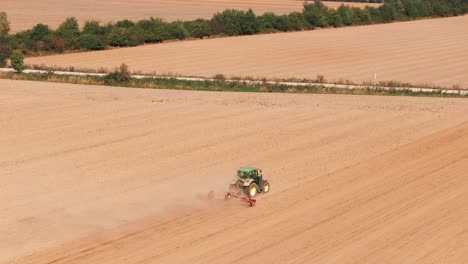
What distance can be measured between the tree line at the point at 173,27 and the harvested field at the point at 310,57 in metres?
3.02

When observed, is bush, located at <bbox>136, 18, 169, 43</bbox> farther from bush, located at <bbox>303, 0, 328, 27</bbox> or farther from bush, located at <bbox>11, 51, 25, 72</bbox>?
bush, located at <bbox>303, 0, 328, 27</bbox>

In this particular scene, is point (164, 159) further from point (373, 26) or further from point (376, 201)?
point (373, 26)

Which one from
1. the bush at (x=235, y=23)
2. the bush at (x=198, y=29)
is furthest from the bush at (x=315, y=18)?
the bush at (x=198, y=29)

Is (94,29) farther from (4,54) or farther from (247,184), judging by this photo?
(247,184)

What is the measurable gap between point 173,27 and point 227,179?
72.0 meters

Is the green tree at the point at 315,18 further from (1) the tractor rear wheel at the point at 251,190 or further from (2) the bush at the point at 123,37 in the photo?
(1) the tractor rear wheel at the point at 251,190

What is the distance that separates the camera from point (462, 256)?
28.7 meters

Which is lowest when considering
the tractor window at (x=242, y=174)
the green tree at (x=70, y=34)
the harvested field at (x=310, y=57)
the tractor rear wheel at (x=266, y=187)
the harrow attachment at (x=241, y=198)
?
the harvested field at (x=310, y=57)

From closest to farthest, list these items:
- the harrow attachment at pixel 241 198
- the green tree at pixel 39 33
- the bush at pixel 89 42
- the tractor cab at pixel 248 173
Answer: the harrow attachment at pixel 241 198 < the tractor cab at pixel 248 173 < the bush at pixel 89 42 < the green tree at pixel 39 33

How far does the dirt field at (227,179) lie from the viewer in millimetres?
29344

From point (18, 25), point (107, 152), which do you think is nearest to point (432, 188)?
point (107, 152)

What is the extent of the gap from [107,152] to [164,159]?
10.9ft

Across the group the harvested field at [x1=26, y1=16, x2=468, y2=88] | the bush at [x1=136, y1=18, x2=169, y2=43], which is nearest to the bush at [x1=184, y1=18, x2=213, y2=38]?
the harvested field at [x1=26, y1=16, x2=468, y2=88]

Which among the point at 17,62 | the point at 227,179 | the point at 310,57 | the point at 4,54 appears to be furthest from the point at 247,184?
the point at 310,57
